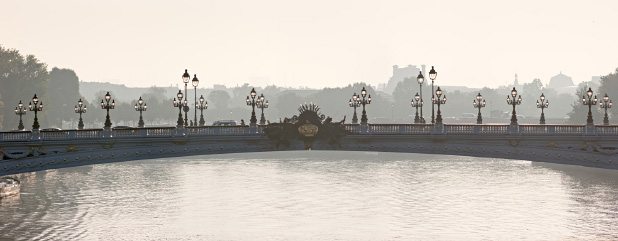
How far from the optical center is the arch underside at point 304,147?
60156 mm

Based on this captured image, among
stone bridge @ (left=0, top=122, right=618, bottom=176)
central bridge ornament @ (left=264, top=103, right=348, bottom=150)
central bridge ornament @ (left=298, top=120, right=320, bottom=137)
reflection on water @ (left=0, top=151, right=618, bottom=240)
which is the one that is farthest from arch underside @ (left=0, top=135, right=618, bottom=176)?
reflection on water @ (left=0, top=151, right=618, bottom=240)

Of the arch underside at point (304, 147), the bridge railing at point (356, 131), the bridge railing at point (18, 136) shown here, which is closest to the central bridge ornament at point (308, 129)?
the arch underside at point (304, 147)

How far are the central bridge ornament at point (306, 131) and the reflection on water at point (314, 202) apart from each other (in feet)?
33.1

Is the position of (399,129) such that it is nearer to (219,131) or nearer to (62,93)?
(219,131)

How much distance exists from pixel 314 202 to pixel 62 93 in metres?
101

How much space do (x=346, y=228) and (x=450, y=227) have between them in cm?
850

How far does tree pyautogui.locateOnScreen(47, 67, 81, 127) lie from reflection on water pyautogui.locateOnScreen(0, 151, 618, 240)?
2057 inches

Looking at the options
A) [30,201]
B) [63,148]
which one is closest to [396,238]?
[63,148]

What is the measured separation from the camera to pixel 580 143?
62.5m

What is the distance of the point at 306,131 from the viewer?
61000 millimetres

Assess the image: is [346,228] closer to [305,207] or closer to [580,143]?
[305,207]

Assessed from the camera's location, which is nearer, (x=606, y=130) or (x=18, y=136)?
(x=18, y=136)

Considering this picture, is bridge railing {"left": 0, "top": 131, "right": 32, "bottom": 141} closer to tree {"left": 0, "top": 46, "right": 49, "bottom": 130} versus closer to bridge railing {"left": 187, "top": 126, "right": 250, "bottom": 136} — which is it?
bridge railing {"left": 187, "top": 126, "right": 250, "bottom": 136}

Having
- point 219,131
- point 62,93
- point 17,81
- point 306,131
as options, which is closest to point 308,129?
point 306,131
